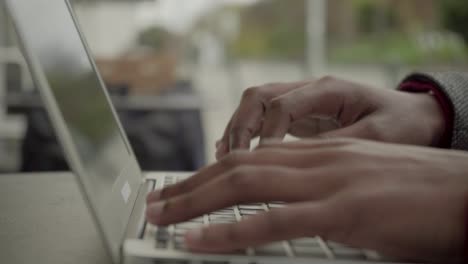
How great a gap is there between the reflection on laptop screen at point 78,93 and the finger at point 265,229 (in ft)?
0.27

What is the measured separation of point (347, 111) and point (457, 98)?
0.42ft

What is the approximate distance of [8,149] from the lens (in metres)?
2.50

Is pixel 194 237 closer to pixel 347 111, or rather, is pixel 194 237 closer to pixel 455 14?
pixel 347 111

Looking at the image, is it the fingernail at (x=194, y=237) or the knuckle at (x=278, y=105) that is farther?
the knuckle at (x=278, y=105)

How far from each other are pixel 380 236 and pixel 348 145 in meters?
0.09

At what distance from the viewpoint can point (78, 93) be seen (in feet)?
1.56

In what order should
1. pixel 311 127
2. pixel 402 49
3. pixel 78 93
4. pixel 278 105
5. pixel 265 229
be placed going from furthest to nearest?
pixel 402 49 → pixel 311 127 → pixel 278 105 → pixel 78 93 → pixel 265 229

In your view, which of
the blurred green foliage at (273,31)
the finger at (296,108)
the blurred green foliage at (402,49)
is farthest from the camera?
the blurred green foliage at (273,31)

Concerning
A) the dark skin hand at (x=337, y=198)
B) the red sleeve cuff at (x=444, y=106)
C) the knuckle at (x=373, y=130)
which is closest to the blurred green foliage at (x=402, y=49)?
the red sleeve cuff at (x=444, y=106)

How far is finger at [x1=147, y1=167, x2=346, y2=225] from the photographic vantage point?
1.25 feet

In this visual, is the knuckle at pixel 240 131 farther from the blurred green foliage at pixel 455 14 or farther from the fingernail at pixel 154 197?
the blurred green foliage at pixel 455 14

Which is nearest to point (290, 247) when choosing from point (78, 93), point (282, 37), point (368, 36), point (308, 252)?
point (308, 252)

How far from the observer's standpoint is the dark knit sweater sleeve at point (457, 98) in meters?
0.63

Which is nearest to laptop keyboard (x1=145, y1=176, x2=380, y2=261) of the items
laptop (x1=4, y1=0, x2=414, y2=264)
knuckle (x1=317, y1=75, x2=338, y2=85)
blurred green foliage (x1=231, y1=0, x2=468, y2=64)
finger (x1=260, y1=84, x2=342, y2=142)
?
laptop (x1=4, y1=0, x2=414, y2=264)
